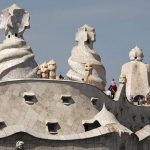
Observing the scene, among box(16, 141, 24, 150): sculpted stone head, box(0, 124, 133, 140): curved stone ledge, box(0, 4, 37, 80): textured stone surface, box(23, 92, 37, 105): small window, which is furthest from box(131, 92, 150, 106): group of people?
box(16, 141, 24, 150): sculpted stone head

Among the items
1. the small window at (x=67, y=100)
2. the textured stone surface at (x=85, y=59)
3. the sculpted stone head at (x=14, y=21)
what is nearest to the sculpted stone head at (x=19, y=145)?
the small window at (x=67, y=100)

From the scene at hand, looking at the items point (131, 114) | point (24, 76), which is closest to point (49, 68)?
point (24, 76)

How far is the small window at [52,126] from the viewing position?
25.0m

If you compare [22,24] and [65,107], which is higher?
[22,24]

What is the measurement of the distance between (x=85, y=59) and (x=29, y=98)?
Answer: 4791 millimetres

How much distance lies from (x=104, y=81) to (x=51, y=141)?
22.0ft

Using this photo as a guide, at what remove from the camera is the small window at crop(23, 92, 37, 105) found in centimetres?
2503

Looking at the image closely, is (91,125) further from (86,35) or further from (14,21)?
(86,35)

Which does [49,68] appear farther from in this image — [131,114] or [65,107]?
[131,114]

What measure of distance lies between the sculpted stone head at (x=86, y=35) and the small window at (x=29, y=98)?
5360 mm

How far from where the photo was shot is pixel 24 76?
26.9m

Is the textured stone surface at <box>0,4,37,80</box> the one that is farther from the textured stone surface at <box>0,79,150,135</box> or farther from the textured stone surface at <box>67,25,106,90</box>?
the textured stone surface at <box>67,25,106,90</box>

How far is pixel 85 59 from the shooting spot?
29.4 meters

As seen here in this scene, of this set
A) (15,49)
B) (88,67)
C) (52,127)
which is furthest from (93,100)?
(15,49)
